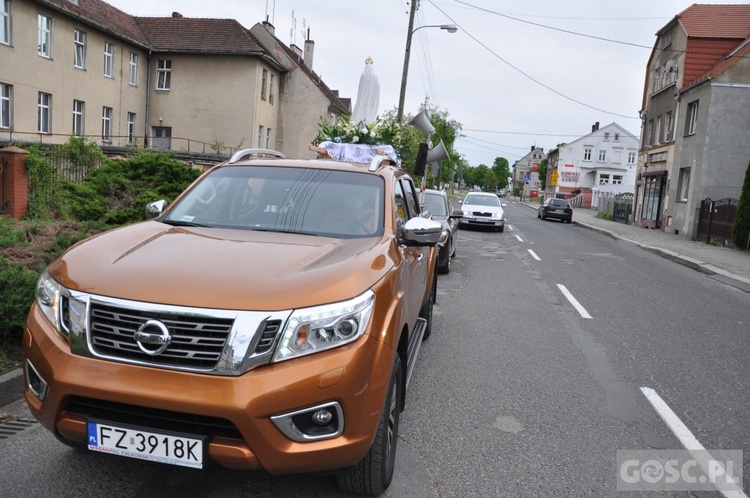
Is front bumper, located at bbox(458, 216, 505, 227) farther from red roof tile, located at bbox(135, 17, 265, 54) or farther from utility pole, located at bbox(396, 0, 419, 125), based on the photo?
red roof tile, located at bbox(135, 17, 265, 54)

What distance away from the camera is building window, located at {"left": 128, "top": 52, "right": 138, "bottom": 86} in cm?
3379

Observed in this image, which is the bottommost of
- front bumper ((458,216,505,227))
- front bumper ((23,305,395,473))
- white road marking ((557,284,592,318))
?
white road marking ((557,284,592,318))

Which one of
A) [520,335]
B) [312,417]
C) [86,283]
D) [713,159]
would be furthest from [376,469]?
[713,159]

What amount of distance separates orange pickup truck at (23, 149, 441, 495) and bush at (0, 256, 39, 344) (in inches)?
77.8

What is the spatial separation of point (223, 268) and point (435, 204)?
10182mm

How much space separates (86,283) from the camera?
2725 millimetres

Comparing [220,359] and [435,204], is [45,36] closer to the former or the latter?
[435,204]

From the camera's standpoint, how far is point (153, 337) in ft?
8.29

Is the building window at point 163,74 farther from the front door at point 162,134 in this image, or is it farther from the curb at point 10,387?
the curb at point 10,387

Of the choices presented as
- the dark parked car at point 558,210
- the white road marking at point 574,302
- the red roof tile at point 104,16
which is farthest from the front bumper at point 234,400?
the dark parked car at point 558,210

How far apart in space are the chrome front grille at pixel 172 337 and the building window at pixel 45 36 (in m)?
28.0

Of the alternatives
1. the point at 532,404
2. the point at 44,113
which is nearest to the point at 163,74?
the point at 44,113

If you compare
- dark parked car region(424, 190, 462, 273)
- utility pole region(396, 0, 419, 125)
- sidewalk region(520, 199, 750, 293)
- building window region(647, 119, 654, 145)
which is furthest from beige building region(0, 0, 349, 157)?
sidewalk region(520, 199, 750, 293)

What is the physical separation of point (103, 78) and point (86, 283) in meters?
31.8
